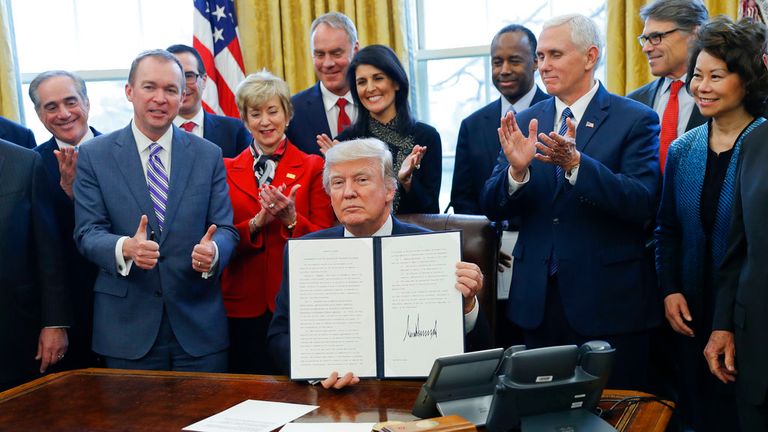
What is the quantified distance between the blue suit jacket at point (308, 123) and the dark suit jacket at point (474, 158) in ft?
2.27

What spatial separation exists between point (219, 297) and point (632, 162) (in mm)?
1675

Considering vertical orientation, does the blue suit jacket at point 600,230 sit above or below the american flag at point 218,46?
below

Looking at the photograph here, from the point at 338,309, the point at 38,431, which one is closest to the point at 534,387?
the point at 338,309

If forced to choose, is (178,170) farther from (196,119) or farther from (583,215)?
(583,215)

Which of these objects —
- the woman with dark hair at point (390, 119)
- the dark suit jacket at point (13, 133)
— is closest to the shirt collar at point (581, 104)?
the woman with dark hair at point (390, 119)

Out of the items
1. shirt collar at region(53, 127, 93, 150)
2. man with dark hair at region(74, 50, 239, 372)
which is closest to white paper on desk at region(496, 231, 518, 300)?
man with dark hair at region(74, 50, 239, 372)

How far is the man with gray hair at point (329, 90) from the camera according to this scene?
4156 millimetres

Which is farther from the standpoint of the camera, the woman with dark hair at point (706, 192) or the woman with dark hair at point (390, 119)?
the woman with dark hair at point (390, 119)

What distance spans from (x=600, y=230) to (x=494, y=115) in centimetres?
111

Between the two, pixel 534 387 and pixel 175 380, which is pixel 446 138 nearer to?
pixel 175 380

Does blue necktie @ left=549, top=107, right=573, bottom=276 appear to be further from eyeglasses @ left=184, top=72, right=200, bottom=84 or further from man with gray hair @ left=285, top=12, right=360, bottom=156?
eyeglasses @ left=184, top=72, right=200, bottom=84

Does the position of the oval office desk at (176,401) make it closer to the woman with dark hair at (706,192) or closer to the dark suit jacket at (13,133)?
the woman with dark hair at (706,192)

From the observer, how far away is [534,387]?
6.22 ft

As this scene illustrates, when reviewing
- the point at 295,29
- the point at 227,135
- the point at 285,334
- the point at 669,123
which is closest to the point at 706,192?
the point at 669,123
